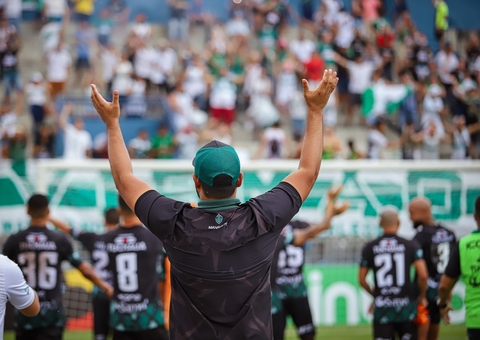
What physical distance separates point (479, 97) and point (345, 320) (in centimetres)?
1047

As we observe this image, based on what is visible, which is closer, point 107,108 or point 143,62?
point 107,108

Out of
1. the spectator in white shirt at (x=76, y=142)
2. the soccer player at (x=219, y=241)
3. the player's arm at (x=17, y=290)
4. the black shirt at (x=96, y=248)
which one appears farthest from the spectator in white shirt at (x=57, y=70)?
the soccer player at (x=219, y=241)

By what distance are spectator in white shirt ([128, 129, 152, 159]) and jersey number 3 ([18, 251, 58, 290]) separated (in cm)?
813

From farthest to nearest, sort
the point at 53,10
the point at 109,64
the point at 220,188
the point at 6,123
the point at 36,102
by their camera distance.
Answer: the point at 53,10 < the point at 109,64 < the point at 36,102 < the point at 6,123 < the point at 220,188

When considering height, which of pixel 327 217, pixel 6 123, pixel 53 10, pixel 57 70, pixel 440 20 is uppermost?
pixel 440 20

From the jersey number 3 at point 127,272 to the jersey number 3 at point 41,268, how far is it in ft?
2.11

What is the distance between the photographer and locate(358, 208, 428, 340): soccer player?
7.79 metres

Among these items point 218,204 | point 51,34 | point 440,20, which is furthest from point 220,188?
point 440,20

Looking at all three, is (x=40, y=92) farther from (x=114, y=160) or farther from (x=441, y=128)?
(x=114, y=160)

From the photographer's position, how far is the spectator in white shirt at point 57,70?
1811 cm

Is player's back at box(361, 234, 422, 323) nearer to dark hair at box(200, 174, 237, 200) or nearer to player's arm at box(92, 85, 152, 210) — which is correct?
dark hair at box(200, 174, 237, 200)

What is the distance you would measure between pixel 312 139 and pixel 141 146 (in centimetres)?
1209

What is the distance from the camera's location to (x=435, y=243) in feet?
28.2

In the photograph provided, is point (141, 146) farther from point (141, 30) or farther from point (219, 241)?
point (219, 241)
